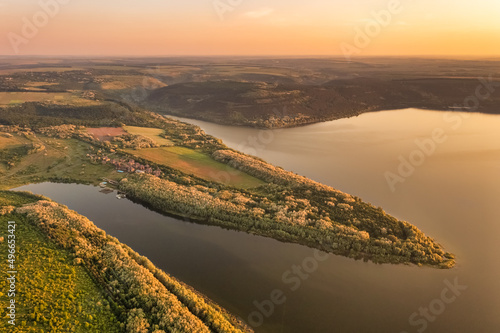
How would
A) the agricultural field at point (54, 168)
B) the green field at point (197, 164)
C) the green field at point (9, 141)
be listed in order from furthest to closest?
the green field at point (9, 141) → the agricultural field at point (54, 168) → the green field at point (197, 164)

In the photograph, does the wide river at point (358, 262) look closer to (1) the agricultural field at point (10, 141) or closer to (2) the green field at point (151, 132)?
(1) the agricultural field at point (10, 141)

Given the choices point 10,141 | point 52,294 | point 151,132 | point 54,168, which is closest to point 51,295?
point 52,294

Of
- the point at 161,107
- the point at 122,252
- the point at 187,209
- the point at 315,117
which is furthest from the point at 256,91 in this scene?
the point at 122,252

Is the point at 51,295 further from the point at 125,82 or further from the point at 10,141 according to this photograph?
the point at 125,82

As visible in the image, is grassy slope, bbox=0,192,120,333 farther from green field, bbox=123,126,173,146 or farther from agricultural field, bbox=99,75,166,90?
agricultural field, bbox=99,75,166,90

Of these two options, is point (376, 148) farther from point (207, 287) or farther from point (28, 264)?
point (28, 264)

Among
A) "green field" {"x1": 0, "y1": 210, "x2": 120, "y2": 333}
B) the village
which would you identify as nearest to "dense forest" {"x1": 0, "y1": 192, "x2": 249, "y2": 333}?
"green field" {"x1": 0, "y1": 210, "x2": 120, "y2": 333}

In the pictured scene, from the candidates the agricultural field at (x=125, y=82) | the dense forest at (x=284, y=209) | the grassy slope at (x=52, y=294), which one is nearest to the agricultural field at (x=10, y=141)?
the dense forest at (x=284, y=209)
